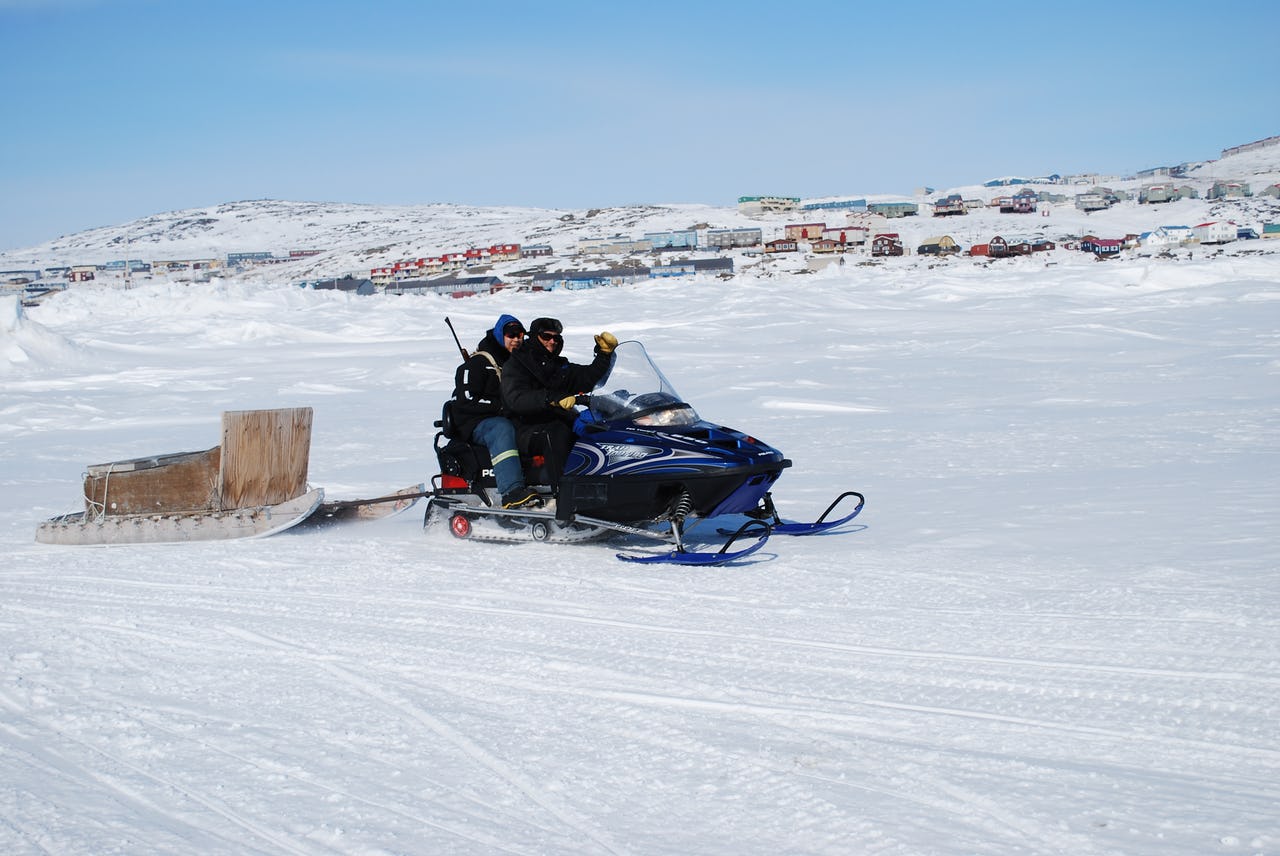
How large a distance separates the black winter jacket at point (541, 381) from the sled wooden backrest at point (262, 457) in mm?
1869

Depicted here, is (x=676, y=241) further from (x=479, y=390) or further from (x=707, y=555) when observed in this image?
(x=707, y=555)

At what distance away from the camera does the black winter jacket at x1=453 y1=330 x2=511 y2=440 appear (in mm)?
7375

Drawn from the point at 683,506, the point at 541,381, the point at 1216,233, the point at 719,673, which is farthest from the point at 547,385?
the point at 1216,233

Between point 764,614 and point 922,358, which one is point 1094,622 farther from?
point 922,358

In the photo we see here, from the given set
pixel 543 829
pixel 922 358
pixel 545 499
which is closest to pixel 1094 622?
pixel 543 829

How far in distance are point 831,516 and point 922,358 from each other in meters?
11.8

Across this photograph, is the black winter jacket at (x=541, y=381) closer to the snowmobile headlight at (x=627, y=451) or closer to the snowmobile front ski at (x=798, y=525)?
the snowmobile headlight at (x=627, y=451)

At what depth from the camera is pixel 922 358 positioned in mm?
19047

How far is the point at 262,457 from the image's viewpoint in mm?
8039

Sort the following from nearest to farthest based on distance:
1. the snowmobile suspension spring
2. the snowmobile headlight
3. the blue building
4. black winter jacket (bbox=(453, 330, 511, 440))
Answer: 1. the snowmobile suspension spring
2. the snowmobile headlight
3. black winter jacket (bbox=(453, 330, 511, 440))
4. the blue building

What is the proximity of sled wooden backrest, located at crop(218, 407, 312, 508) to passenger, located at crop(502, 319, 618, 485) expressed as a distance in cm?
187

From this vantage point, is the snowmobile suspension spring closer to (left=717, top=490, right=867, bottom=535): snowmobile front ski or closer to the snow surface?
the snow surface

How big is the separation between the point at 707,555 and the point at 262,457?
3.41 meters

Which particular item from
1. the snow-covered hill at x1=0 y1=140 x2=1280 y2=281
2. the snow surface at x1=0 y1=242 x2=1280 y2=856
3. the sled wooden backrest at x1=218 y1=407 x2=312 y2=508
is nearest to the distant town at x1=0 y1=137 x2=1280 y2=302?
the snow-covered hill at x1=0 y1=140 x2=1280 y2=281
